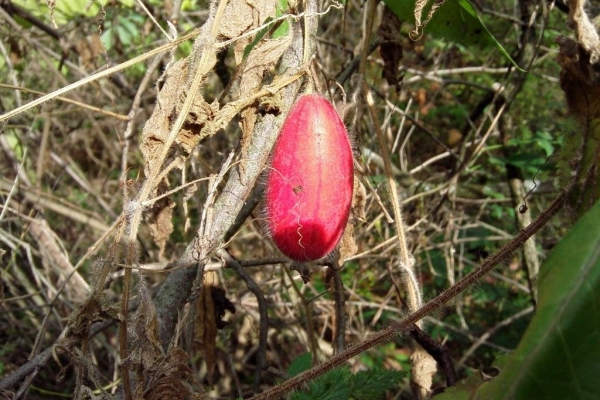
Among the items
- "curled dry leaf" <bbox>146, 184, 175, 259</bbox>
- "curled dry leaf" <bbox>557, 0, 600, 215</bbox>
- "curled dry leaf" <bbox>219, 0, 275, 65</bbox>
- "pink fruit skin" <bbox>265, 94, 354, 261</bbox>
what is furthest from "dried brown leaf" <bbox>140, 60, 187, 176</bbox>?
"curled dry leaf" <bbox>557, 0, 600, 215</bbox>

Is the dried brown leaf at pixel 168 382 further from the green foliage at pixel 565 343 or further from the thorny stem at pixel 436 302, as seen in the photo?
the green foliage at pixel 565 343

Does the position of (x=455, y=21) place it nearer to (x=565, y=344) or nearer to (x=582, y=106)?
(x=582, y=106)

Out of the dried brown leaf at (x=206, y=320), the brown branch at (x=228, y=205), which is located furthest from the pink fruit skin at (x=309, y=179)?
the dried brown leaf at (x=206, y=320)

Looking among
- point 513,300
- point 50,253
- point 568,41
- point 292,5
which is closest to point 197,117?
point 292,5

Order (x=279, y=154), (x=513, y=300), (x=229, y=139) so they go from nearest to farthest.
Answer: (x=279, y=154) < (x=229, y=139) < (x=513, y=300)

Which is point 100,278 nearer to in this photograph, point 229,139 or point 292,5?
point 292,5

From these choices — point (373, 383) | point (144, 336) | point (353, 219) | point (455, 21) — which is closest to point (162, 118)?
point (144, 336)
